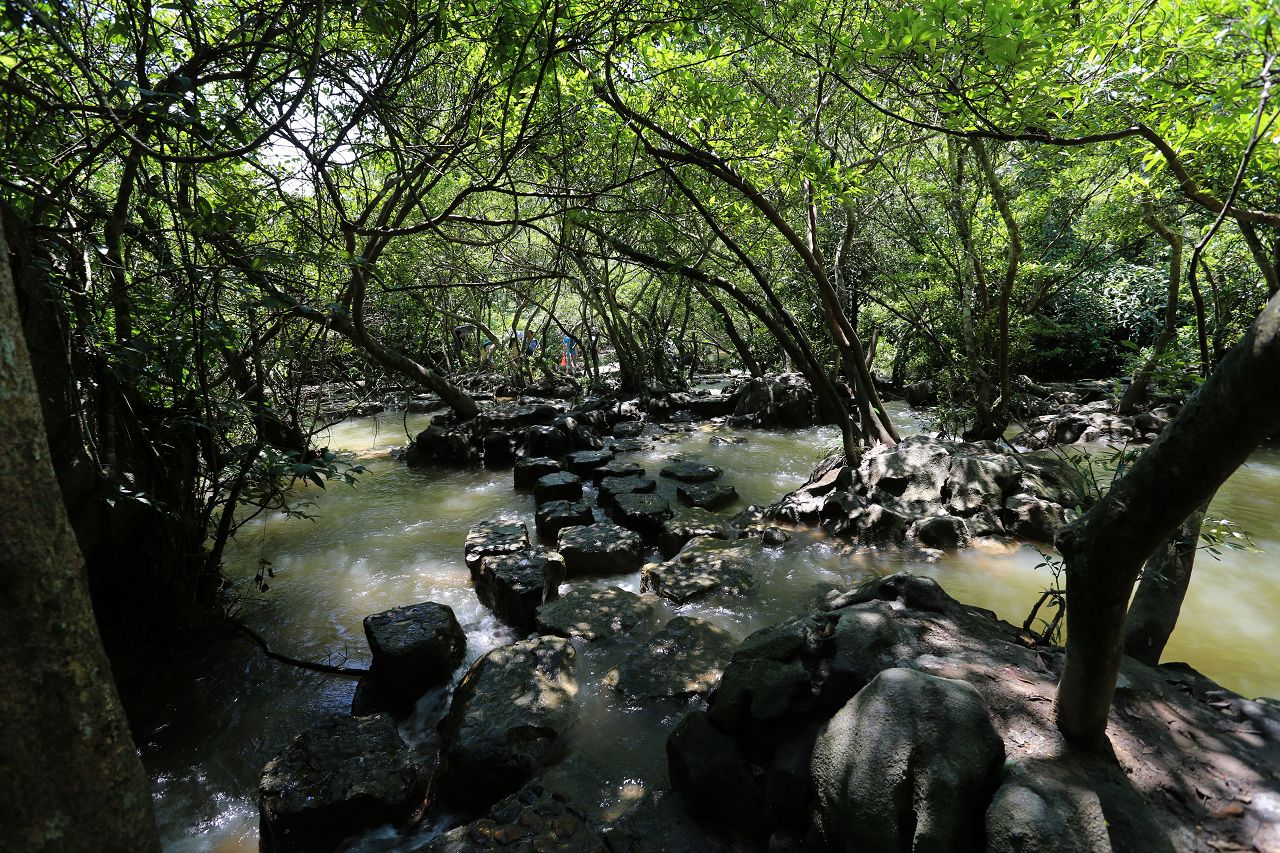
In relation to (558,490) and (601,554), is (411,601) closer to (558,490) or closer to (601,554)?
(601,554)

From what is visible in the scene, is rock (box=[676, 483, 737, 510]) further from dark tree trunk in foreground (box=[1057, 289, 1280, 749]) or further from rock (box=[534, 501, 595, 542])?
dark tree trunk in foreground (box=[1057, 289, 1280, 749])

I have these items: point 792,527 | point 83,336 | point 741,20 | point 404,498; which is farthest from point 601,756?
point 404,498

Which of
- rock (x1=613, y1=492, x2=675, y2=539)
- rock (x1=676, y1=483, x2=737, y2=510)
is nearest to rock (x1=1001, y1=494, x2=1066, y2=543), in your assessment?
rock (x1=676, y1=483, x2=737, y2=510)

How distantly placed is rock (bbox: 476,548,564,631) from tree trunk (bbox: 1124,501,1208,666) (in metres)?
4.26

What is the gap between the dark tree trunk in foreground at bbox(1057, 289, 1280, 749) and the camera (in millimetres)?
1394

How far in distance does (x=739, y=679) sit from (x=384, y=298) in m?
7.63

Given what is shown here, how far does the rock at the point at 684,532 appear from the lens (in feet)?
23.0

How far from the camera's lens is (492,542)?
645 centimetres

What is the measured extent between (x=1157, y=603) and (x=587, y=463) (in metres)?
8.08

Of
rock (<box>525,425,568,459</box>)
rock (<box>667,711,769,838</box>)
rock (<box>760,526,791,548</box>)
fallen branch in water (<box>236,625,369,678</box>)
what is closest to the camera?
rock (<box>667,711,769,838</box>)

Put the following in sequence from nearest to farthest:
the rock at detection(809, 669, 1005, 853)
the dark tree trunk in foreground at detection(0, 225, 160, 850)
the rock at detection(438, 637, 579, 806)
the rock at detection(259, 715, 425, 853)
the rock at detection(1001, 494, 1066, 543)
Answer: the dark tree trunk in foreground at detection(0, 225, 160, 850), the rock at detection(809, 669, 1005, 853), the rock at detection(259, 715, 425, 853), the rock at detection(438, 637, 579, 806), the rock at detection(1001, 494, 1066, 543)

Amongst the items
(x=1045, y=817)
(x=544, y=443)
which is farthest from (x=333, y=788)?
A: (x=544, y=443)

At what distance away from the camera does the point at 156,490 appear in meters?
4.36

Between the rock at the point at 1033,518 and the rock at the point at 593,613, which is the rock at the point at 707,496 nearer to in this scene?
the rock at the point at 593,613
